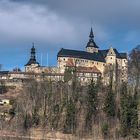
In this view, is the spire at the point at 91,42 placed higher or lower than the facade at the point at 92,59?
higher

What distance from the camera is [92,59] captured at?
5684 inches

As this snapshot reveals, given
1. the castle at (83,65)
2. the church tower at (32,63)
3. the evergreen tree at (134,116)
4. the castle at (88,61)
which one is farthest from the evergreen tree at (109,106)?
the church tower at (32,63)

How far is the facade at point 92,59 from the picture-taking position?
136 m

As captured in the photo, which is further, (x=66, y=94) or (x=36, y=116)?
(x=66, y=94)

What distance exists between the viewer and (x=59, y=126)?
267 ft

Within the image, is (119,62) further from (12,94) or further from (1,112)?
(1,112)

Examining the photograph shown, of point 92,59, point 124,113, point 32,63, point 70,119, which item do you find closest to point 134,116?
point 124,113

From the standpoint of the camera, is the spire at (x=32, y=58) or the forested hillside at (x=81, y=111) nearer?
the forested hillside at (x=81, y=111)

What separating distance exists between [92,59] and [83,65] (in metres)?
4.57

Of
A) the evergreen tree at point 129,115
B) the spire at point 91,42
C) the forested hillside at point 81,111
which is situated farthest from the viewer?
the spire at point 91,42

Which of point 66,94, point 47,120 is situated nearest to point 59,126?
point 47,120

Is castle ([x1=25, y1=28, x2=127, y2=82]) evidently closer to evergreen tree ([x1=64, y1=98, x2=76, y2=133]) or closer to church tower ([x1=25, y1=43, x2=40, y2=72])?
church tower ([x1=25, y1=43, x2=40, y2=72])

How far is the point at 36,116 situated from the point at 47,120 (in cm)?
204

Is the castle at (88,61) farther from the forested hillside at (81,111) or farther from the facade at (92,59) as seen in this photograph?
the forested hillside at (81,111)
